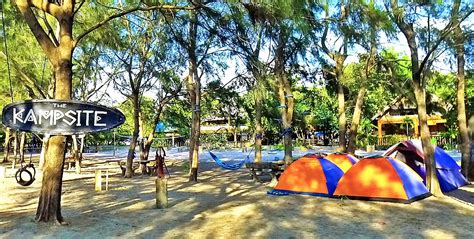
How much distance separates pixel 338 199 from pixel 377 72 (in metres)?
5.93

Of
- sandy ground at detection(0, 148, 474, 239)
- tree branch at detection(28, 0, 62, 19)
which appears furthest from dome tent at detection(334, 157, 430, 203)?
tree branch at detection(28, 0, 62, 19)

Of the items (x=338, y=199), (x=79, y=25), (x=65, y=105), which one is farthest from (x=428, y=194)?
(x=79, y=25)

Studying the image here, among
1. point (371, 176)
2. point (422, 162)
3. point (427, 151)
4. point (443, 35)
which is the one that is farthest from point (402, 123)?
point (371, 176)

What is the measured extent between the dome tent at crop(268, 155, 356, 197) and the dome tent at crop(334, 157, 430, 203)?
36 centimetres

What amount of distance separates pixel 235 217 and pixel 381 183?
132 inches

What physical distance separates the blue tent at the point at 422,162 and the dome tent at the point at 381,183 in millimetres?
1657

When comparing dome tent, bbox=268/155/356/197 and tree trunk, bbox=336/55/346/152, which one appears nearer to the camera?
dome tent, bbox=268/155/356/197

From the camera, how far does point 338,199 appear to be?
28.7ft

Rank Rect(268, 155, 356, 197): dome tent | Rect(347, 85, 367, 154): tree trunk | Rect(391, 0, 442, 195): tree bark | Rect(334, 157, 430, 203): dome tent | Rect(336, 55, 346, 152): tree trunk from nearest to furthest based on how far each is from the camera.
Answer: Rect(334, 157, 430, 203): dome tent
Rect(391, 0, 442, 195): tree bark
Rect(268, 155, 356, 197): dome tent
Rect(347, 85, 367, 154): tree trunk
Rect(336, 55, 346, 152): tree trunk

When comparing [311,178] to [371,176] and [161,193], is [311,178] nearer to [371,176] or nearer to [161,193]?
[371,176]

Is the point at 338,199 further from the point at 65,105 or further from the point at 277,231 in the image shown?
the point at 65,105

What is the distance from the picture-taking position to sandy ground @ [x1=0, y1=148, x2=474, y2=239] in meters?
5.88

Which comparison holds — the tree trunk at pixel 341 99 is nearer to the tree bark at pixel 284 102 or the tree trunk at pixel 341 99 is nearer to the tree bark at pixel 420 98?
the tree bark at pixel 284 102

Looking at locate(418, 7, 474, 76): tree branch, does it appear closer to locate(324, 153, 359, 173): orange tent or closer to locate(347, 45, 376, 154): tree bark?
locate(324, 153, 359, 173): orange tent
